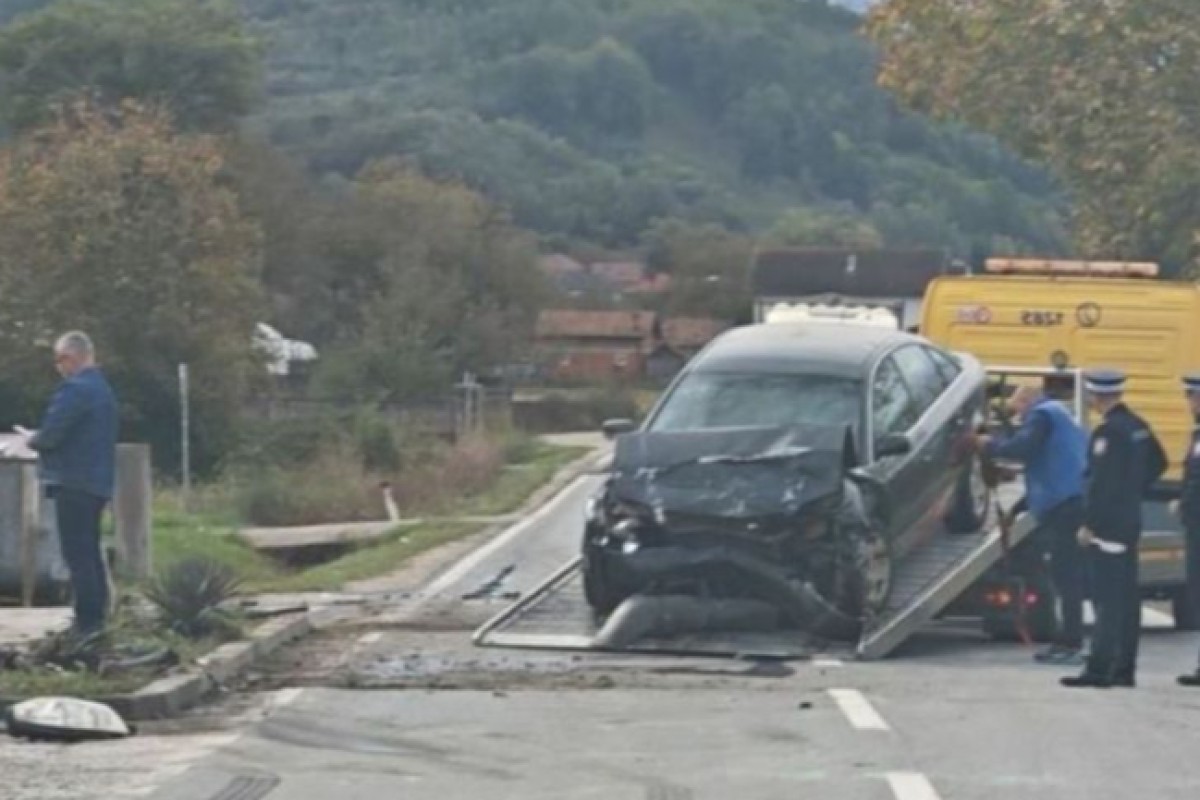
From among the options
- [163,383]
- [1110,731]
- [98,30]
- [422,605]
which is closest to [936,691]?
[1110,731]

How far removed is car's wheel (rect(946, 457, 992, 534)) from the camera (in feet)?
66.3

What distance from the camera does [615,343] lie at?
10306cm

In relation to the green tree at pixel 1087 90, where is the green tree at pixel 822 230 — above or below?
below

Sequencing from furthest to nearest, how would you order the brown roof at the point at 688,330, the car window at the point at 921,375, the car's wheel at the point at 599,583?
1. the brown roof at the point at 688,330
2. the car window at the point at 921,375
3. the car's wheel at the point at 599,583

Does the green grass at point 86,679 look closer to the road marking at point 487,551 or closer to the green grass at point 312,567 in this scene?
the green grass at point 312,567

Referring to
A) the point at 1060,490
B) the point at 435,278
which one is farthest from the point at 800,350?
the point at 435,278

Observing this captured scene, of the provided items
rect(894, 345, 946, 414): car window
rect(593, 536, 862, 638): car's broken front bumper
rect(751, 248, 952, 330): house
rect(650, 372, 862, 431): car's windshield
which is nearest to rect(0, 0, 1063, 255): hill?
rect(751, 248, 952, 330): house

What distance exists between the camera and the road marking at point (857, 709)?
1450cm

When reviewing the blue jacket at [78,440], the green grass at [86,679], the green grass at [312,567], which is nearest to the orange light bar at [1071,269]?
the green grass at [312,567]

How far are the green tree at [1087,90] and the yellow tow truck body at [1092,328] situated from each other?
34.0ft

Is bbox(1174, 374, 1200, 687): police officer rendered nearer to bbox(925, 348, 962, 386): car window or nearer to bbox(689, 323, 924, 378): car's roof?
bbox(689, 323, 924, 378): car's roof

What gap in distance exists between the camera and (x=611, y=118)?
18338 cm

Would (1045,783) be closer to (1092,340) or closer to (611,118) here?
(1092,340)

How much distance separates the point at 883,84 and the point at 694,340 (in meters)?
59.2
